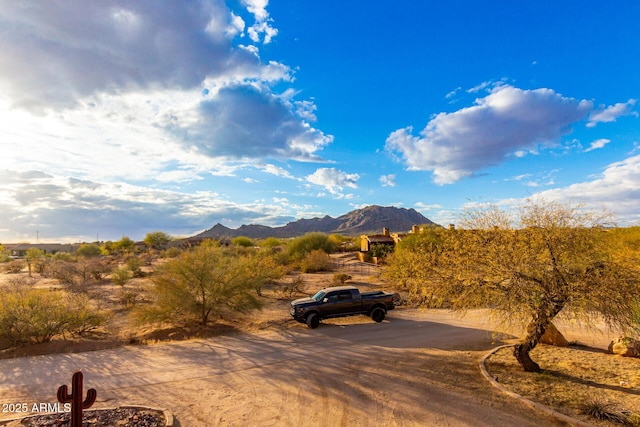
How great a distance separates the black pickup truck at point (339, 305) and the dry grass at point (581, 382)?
6410mm

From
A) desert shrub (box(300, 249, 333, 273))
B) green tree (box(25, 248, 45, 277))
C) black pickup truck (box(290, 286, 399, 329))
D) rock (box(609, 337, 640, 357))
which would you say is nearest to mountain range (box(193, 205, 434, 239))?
green tree (box(25, 248, 45, 277))

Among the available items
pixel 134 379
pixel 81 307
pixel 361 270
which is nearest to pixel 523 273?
pixel 134 379

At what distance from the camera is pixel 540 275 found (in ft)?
29.3

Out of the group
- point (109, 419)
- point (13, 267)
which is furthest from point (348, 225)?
point (109, 419)

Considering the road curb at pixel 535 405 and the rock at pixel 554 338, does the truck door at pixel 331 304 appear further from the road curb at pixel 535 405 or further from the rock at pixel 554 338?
the rock at pixel 554 338

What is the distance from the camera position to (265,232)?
15350 cm

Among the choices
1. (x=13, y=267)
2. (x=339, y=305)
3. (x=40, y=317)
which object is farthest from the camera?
(x=13, y=267)

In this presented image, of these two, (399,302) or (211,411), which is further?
(399,302)

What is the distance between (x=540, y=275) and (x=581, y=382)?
140 inches

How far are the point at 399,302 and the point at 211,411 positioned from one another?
16.2 m

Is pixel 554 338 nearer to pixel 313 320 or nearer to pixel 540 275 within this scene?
pixel 540 275

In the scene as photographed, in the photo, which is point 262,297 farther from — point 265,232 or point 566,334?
point 265,232

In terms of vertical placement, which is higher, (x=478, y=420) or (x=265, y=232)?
(x=265, y=232)

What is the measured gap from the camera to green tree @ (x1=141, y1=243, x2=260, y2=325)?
16688 millimetres
